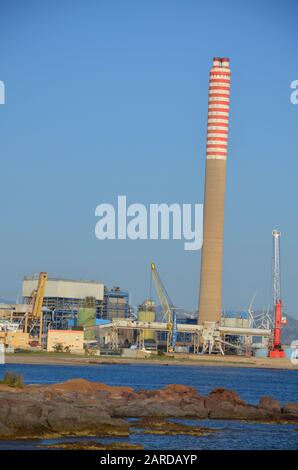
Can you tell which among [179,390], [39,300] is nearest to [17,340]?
[39,300]

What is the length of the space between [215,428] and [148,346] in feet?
293

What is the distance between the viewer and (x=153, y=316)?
136 meters

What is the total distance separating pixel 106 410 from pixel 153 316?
315ft

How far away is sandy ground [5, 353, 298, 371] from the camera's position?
323 ft

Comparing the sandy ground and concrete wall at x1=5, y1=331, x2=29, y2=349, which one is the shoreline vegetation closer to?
the sandy ground

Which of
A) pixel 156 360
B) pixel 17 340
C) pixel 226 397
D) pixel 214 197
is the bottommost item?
pixel 226 397

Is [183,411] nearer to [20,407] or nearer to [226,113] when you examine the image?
[20,407]

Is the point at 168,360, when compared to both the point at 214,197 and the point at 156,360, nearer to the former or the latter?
the point at 156,360

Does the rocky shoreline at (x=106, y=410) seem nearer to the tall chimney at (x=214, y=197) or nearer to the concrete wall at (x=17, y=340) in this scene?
the tall chimney at (x=214, y=197)

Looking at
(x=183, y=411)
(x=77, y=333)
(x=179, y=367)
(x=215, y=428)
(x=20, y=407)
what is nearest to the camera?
(x=20, y=407)

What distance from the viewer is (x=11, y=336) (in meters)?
113

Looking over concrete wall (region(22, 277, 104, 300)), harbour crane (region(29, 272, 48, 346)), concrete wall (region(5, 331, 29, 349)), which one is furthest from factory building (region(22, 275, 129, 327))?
concrete wall (region(5, 331, 29, 349))
